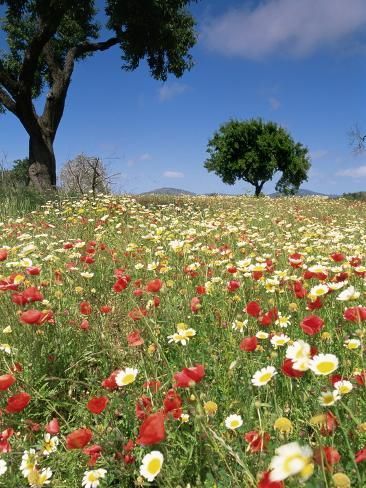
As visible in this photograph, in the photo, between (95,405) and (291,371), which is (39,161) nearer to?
(95,405)

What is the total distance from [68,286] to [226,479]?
2.52m

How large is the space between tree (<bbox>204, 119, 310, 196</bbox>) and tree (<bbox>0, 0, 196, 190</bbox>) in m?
26.9

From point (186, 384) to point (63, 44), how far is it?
59.1 ft

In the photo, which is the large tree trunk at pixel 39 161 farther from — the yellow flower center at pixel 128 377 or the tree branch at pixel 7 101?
the yellow flower center at pixel 128 377

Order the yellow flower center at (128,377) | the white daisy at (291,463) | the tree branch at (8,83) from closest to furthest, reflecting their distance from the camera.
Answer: the white daisy at (291,463) < the yellow flower center at (128,377) < the tree branch at (8,83)

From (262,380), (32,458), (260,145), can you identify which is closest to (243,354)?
(262,380)

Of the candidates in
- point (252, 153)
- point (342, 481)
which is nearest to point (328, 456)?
point (342, 481)

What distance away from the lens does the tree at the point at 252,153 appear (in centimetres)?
4238

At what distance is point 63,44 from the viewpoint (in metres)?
16.8

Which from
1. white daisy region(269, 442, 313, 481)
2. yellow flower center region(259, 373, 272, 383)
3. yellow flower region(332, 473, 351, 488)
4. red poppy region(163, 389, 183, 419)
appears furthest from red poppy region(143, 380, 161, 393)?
white daisy region(269, 442, 313, 481)

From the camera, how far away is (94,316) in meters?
3.29

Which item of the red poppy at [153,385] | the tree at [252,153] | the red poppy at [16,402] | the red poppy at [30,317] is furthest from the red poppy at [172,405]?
the tree at [252,153]

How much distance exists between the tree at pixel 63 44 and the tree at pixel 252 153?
2688 cm

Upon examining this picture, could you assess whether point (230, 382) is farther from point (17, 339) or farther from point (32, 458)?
point (17, 339)
